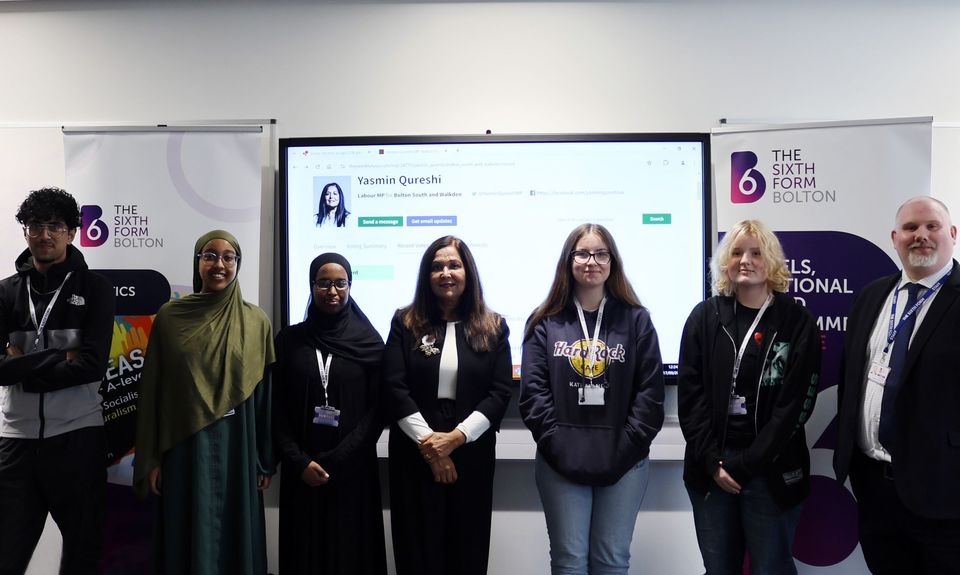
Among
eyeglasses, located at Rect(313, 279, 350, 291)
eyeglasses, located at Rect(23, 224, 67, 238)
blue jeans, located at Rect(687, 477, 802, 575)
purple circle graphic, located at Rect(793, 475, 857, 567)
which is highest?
eyeglasses, located at Rect(23, 224, 67, 238)

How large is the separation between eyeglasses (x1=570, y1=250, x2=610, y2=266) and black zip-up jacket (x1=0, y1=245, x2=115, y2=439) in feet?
6.45

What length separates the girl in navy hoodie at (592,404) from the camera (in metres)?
2.26

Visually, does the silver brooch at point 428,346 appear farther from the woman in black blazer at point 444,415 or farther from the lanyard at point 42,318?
the lanyard at point 42,318

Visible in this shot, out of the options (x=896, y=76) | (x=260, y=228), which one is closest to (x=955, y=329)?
(x=896, y=76)

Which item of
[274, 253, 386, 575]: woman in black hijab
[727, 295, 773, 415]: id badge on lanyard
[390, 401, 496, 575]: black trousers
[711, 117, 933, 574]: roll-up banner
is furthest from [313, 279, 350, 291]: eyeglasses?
[711, 117, 933, 574]: roll-up banner

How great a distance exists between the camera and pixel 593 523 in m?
2.30

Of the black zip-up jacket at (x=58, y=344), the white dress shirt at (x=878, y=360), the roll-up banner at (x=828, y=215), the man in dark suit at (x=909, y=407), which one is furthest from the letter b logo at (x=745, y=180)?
the black zip-up jacket at (x=58, y=344)

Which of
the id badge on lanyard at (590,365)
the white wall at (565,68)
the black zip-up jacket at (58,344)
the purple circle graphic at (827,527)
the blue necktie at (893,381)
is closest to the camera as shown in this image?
the blue necktie at (893,381)

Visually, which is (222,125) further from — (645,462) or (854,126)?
(854,126)

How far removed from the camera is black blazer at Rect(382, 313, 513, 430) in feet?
7.84

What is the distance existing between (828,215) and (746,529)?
1640 millimetres

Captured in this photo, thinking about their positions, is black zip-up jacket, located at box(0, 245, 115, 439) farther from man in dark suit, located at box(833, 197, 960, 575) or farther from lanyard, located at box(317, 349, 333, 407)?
man in dark suit, located at box(833, 197, 960, 575)

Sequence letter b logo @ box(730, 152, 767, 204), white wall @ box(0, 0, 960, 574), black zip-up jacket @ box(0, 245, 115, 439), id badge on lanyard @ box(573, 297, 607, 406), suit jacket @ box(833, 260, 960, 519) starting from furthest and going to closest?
white wall @ box(0, 0, 960, 574) → letter b logo @ box(730, 152, 767, 204) → black zip-up jacket @ box(0, 245, 115, 439) → id badge on lanyard @ box(573, 297, 607, 406) → suit jacket @ box(833, 260, 960, 519)

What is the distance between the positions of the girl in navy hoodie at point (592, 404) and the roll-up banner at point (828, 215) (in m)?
1.03
